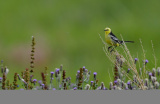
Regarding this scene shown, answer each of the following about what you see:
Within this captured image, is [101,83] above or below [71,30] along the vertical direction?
below

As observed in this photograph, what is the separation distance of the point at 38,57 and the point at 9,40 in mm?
1088

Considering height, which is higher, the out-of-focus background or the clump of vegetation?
the out-of-focus background

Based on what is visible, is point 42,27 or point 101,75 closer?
point 101,75

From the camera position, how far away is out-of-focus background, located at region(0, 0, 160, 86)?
8.41 m

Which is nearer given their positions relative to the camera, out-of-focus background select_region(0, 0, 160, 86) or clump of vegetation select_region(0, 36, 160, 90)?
clump of vegetation select_region(0, 36, 160, 90)

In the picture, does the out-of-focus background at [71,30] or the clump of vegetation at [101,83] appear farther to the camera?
the out-of-focus background at [71,30]

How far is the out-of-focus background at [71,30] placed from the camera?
8406 millimetres

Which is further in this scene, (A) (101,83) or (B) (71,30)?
(B) (71,30)

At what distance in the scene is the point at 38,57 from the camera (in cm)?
851

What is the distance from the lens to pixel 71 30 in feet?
32.5

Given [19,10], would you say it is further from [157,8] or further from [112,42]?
[112,42]

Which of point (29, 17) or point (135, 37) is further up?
point (29, 17)

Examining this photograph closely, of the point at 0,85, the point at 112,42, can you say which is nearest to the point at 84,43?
the point at 112,42

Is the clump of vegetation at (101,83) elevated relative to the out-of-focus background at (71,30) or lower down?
lower down
